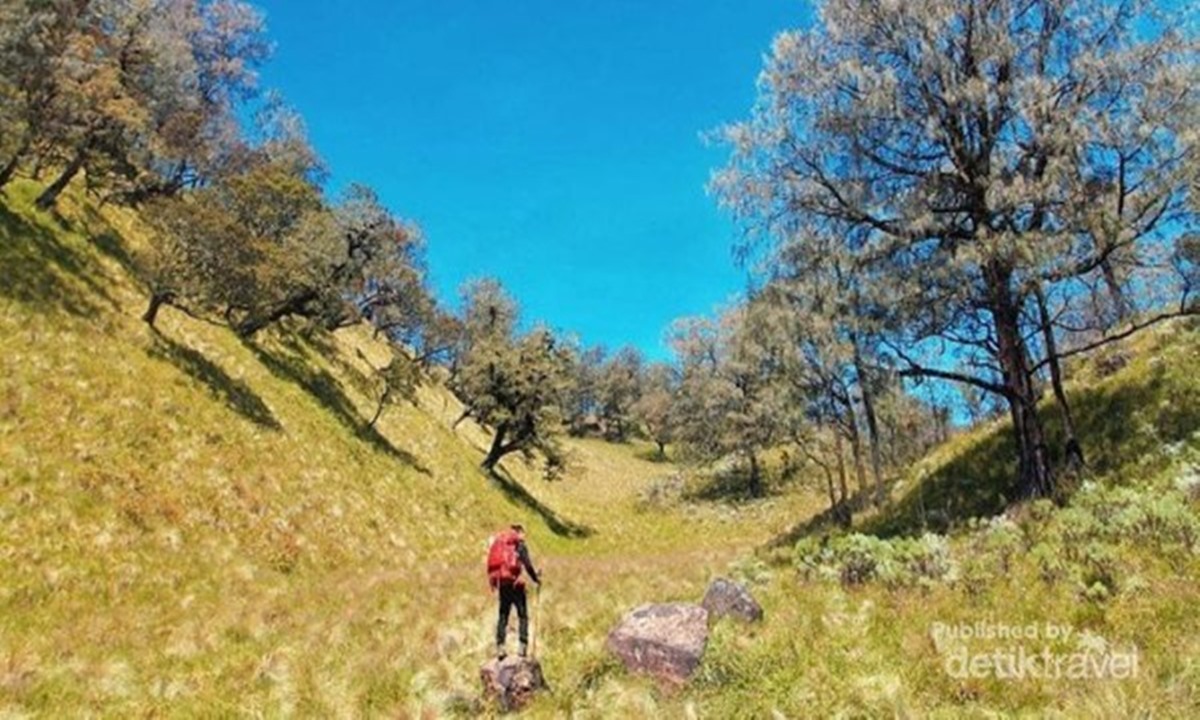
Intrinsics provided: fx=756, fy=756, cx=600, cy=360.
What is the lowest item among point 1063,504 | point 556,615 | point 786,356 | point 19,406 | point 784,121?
point 19,406

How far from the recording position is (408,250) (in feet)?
143

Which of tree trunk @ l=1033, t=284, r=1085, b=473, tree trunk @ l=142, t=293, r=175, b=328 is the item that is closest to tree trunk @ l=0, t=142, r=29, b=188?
tree trunk @ l=142, t=293, r=175, b=328

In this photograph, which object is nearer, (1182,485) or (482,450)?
(1182,485)

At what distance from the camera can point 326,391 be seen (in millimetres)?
38844

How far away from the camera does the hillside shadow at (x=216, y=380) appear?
2862 cm

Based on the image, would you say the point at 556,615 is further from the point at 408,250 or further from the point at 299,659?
the point at 408,250

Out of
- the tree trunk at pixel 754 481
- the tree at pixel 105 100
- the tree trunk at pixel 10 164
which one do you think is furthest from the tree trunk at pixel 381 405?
the tree trunk at pixel 754 481

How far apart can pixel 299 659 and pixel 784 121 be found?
17.1 m

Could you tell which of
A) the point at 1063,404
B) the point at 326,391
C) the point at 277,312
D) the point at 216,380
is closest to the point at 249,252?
the point at 216,380

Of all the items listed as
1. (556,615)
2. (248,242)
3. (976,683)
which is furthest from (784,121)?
(248,242)

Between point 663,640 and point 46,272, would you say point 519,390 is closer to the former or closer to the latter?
point 46,272

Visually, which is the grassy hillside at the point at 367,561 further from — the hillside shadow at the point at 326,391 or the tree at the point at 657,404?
the tree at the point at 657,404

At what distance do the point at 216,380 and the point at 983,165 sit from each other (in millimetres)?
27815

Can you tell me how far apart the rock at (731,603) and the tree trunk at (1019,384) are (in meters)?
9.66
